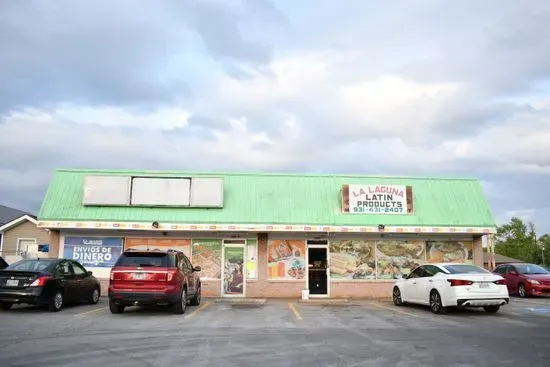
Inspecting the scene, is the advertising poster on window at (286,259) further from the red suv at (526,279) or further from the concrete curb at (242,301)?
the red suv at (526,279)

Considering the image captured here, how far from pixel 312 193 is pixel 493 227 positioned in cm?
797

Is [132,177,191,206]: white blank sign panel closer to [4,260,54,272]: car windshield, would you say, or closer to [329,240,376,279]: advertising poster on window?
[4,260,54,272]: car windshield

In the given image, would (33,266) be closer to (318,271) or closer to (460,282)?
(318,271)

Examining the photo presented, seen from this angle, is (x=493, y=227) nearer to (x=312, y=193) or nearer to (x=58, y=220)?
(x=312, y=193)

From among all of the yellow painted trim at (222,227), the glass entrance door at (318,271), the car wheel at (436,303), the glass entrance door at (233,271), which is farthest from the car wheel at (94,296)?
the car wheel at (436,303)

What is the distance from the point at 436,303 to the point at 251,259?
29.7ft

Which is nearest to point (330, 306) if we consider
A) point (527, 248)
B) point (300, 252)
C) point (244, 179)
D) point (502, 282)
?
point (300, 252)

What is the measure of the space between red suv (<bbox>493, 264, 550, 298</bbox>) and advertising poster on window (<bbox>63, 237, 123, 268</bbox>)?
681 inches

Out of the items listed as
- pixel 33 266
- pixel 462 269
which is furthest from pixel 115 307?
pixel 462 269

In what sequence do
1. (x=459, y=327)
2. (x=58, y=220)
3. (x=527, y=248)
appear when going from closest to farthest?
(x=459, y=327) < (x=58, y=220) < (x=527, y=248)

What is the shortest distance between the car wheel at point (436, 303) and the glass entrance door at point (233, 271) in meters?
8.75

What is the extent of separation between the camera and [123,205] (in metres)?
21.6

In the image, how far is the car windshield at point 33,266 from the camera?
14.9 meters

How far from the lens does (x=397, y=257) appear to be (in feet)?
74.8
